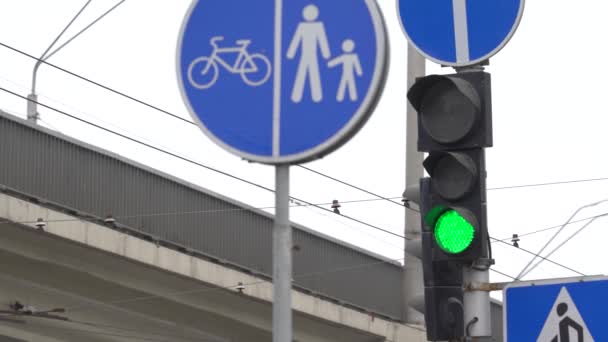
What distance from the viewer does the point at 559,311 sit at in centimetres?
711

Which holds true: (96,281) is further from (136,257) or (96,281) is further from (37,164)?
(37,164)

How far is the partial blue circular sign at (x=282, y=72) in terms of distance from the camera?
4535 millimetres

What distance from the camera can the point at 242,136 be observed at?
4691mm

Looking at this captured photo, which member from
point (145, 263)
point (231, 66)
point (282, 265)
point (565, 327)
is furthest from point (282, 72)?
point (145, 263)

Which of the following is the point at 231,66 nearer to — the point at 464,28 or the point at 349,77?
the point at 349,77

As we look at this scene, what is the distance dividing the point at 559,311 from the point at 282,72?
115 inches

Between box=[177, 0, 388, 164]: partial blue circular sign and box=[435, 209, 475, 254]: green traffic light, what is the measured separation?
306 centimetres

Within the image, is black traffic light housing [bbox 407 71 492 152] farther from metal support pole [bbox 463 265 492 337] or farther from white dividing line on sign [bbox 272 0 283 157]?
white dividing line on sign [bbox 272 0 283 157]

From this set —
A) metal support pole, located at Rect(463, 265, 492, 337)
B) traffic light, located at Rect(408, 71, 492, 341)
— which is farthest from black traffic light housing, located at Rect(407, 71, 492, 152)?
metal support pole, located at Rect(463, 265, 492, 337)

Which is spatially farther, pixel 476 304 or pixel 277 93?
pixel 476 304

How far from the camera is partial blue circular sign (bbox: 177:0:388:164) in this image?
4535 millimetres

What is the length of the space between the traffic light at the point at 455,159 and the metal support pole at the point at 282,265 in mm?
3169

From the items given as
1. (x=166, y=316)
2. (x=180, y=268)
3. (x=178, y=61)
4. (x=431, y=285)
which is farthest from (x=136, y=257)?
(x=178, y=61)

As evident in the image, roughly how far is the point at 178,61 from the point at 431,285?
3363mm
